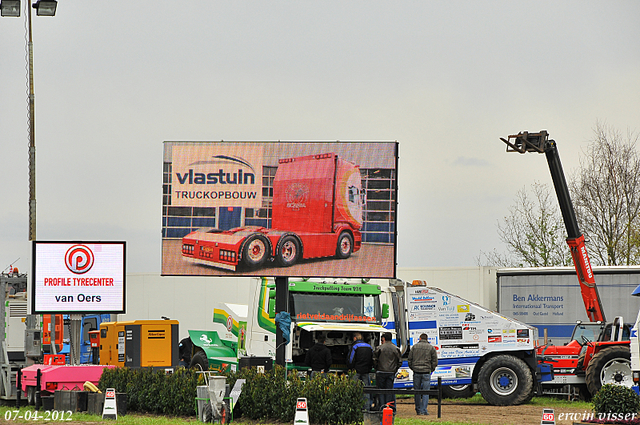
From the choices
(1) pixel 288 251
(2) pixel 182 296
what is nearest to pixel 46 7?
(1) pixel 288 251

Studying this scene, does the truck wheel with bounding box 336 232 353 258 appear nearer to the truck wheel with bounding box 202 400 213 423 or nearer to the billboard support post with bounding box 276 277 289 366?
the billboard support post with bounding box 276 277 289 366

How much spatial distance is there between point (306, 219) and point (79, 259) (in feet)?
18.1

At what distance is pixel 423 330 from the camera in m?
19.9

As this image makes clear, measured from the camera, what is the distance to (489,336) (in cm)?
1984

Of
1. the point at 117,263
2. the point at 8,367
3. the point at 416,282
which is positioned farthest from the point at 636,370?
the point at 8,367

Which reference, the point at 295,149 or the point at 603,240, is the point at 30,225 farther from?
the point at 603,240

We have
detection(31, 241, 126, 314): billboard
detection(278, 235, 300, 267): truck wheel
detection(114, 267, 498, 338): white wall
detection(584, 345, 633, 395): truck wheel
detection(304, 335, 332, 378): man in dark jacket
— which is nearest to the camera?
detection(304, 335, 332, 378): man in dark jacket

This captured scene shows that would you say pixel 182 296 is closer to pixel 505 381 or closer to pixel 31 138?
pixel 31 138

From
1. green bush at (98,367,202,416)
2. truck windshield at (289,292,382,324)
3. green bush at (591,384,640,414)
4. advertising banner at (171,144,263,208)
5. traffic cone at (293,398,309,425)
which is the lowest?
green bush at (98,367,202,416)

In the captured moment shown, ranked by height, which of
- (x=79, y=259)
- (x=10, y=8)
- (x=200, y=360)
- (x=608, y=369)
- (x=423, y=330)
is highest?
(x=10, y=8)

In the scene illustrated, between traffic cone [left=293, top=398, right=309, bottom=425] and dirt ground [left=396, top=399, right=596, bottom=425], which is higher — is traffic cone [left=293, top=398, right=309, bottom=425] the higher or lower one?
the higher one

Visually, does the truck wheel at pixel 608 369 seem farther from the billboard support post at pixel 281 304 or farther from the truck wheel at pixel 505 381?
the billboard support post at pixel 281 304

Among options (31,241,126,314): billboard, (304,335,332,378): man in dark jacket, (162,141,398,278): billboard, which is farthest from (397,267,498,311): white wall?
(31,241,126,314): billboard

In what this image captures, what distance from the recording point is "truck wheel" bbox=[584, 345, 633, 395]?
19469 millimetres
